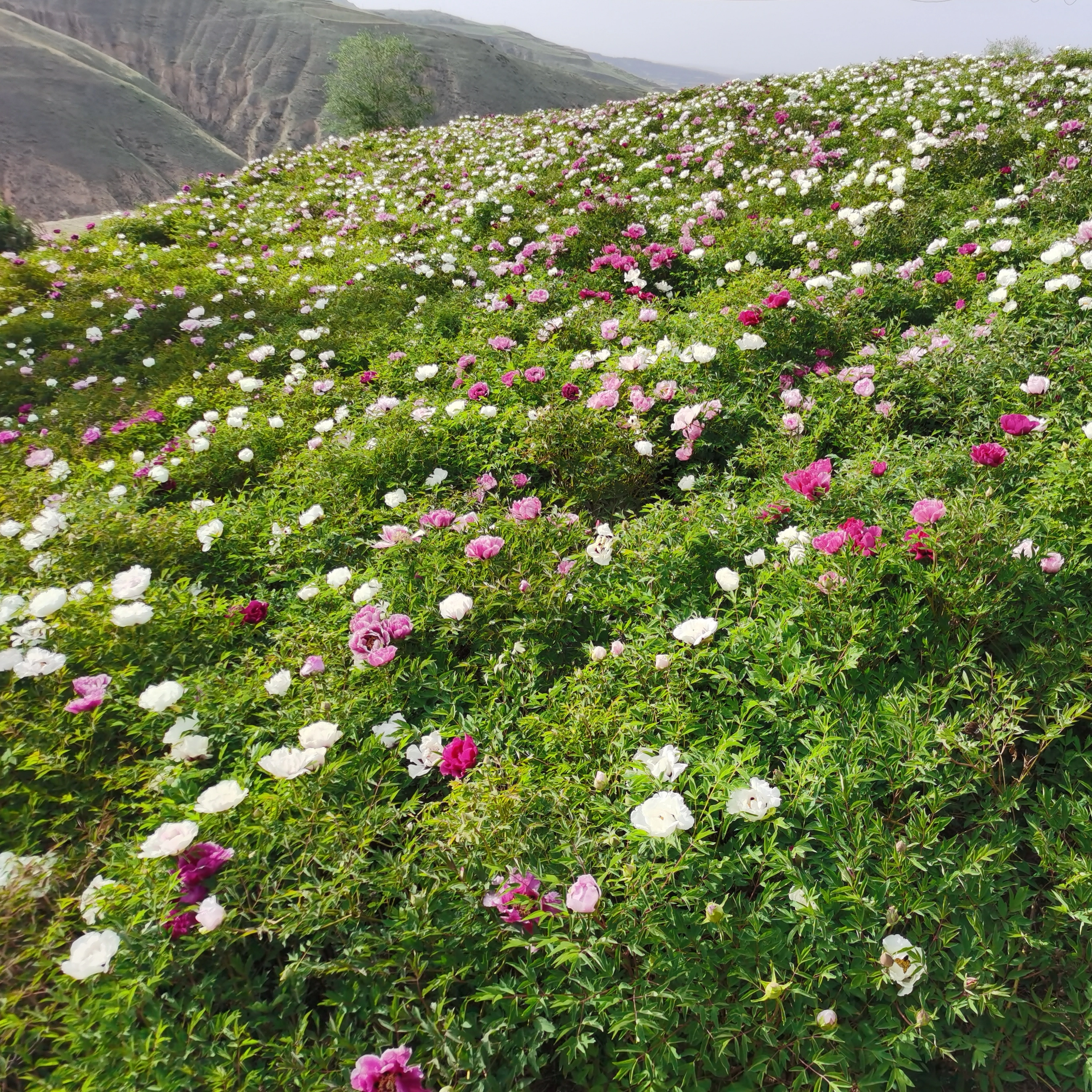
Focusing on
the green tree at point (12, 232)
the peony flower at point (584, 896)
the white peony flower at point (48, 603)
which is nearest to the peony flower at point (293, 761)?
the peony flower at point (584, 896)

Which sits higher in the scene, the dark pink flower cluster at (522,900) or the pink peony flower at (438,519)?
the pink peony flower at (438,519)

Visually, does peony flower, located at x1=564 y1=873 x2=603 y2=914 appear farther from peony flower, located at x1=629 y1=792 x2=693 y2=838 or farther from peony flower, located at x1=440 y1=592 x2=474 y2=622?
peony flower, located at x1=440 y1=592 x2=474 y2=622

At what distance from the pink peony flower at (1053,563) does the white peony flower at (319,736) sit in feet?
7.88

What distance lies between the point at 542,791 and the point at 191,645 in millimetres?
1782

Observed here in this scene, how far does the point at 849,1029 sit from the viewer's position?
4.56 ft

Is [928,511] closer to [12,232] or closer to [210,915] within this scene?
[210,915]

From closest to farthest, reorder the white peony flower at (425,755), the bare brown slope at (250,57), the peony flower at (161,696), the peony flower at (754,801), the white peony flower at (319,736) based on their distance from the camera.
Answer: the peony flower at (754,801)
the white peony flower at (319,736)
the white peony flower at (425,755)
the peony flower at (161,696)
the bare brown slope at (250,57)

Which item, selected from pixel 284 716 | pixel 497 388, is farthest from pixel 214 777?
pixel 497 388

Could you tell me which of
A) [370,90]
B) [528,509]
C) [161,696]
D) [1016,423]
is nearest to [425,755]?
[161,696]

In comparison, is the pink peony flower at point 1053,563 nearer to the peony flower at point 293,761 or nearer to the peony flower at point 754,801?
the peony flower at point 754,801

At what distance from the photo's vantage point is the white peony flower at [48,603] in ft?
7.70

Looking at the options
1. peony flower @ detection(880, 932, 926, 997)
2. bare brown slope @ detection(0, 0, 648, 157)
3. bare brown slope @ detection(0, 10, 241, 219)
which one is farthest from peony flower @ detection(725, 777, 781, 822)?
bare brown slope @ detection(0, 0, 648, 157)

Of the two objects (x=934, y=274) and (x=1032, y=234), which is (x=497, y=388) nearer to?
(x=934, y=274)

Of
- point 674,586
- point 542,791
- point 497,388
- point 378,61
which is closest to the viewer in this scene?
point 542,791
